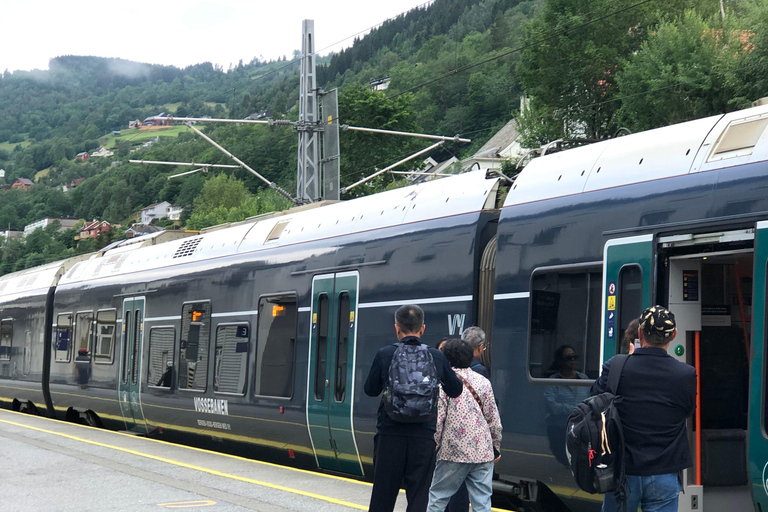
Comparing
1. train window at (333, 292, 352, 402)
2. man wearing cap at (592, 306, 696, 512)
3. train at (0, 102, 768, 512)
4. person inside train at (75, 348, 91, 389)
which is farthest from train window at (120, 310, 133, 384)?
man wearing cap at (592, 306, 696, 512)

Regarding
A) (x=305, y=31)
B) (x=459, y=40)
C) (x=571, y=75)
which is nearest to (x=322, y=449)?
(x=305, y=31)

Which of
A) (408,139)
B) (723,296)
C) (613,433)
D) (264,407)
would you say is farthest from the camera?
(408,139)

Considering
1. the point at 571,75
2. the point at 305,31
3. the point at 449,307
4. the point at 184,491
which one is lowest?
the point at 184,491

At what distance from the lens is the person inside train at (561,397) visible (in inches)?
299

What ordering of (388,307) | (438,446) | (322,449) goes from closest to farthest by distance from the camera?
(438,446)
(388,307)
(322,449)

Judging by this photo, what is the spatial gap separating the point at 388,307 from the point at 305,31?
14.6 m

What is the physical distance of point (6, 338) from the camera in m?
24.5

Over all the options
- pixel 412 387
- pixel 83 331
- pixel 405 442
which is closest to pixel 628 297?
pixel 412 387

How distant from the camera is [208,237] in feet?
50.7

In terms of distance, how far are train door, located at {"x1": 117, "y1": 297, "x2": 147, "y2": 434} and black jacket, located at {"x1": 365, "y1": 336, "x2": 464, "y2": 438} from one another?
11.3 meters

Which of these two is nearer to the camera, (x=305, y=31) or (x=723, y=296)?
(x=723, y=296)

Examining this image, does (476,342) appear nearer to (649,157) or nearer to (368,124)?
(649,157)

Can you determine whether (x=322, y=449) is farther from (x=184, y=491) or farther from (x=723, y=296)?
(x=723, y=296)

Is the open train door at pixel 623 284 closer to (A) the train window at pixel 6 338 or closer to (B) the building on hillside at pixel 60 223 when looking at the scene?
(A) the train window at pixel 6 338
